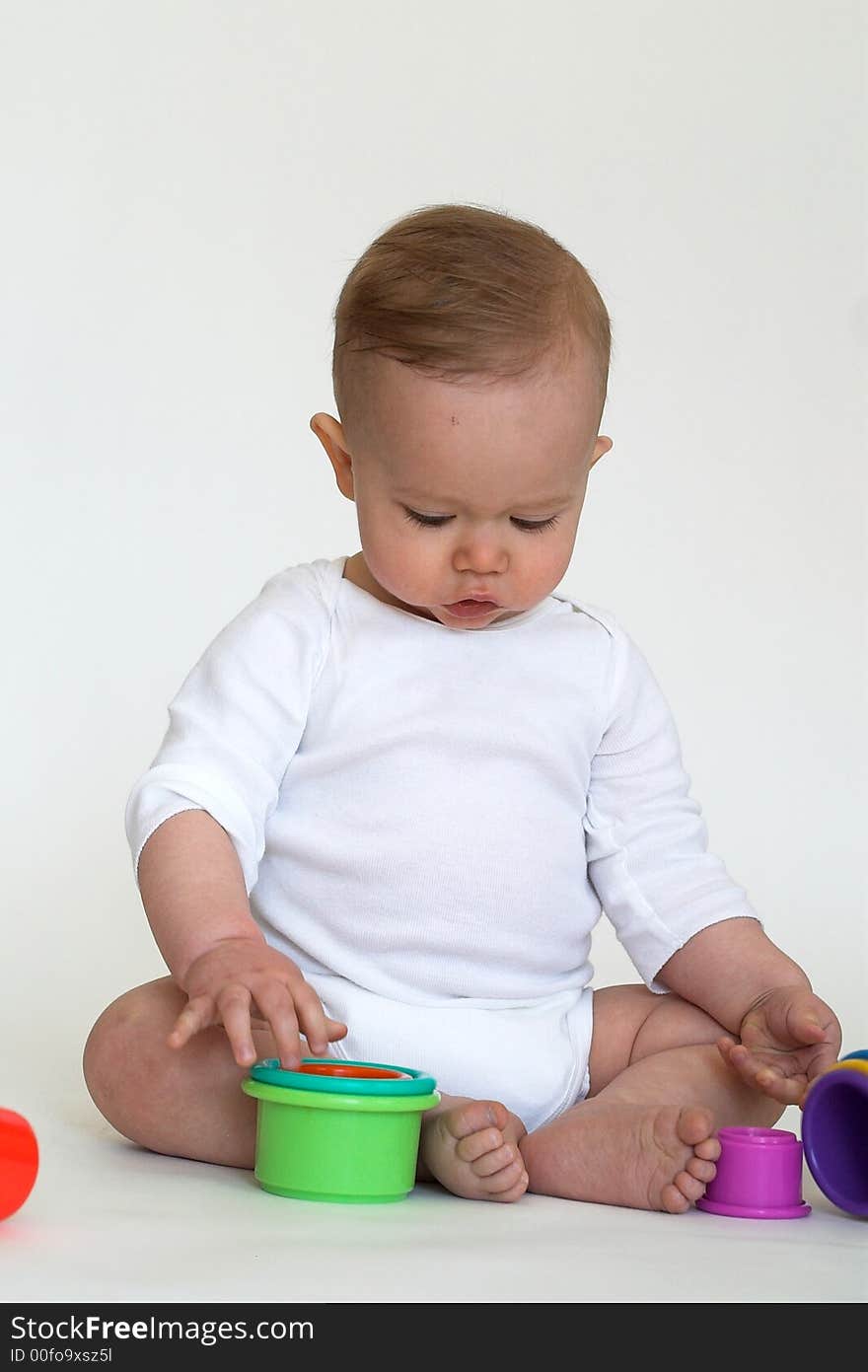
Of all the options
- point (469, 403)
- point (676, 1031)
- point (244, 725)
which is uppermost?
point (469, 403)

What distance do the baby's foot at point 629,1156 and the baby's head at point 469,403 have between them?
49cm

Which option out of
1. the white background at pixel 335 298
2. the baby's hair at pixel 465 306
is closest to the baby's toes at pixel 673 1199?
the baby's hair at pixel 465 306

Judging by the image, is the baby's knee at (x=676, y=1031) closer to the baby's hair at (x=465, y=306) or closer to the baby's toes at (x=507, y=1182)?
the baby's toes at (x=507, y=1182)

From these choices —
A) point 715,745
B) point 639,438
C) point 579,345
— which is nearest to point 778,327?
point 639,438

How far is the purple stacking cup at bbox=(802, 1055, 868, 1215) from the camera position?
58.6 inches

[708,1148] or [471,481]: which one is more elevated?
[471,481]

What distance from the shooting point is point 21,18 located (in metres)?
3.29

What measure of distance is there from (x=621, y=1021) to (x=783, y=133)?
214cm

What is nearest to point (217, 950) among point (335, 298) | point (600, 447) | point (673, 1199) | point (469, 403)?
point (673, 1199)

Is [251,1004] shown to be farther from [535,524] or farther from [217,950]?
[535,524]

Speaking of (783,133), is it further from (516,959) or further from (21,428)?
(516,959)

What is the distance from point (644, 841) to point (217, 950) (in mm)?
557

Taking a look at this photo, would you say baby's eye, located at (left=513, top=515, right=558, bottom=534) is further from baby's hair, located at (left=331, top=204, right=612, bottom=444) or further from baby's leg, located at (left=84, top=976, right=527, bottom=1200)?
baby's leg, located at (left=84, top=976, right=527, bottom=1200)

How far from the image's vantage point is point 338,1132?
1.38 metres
